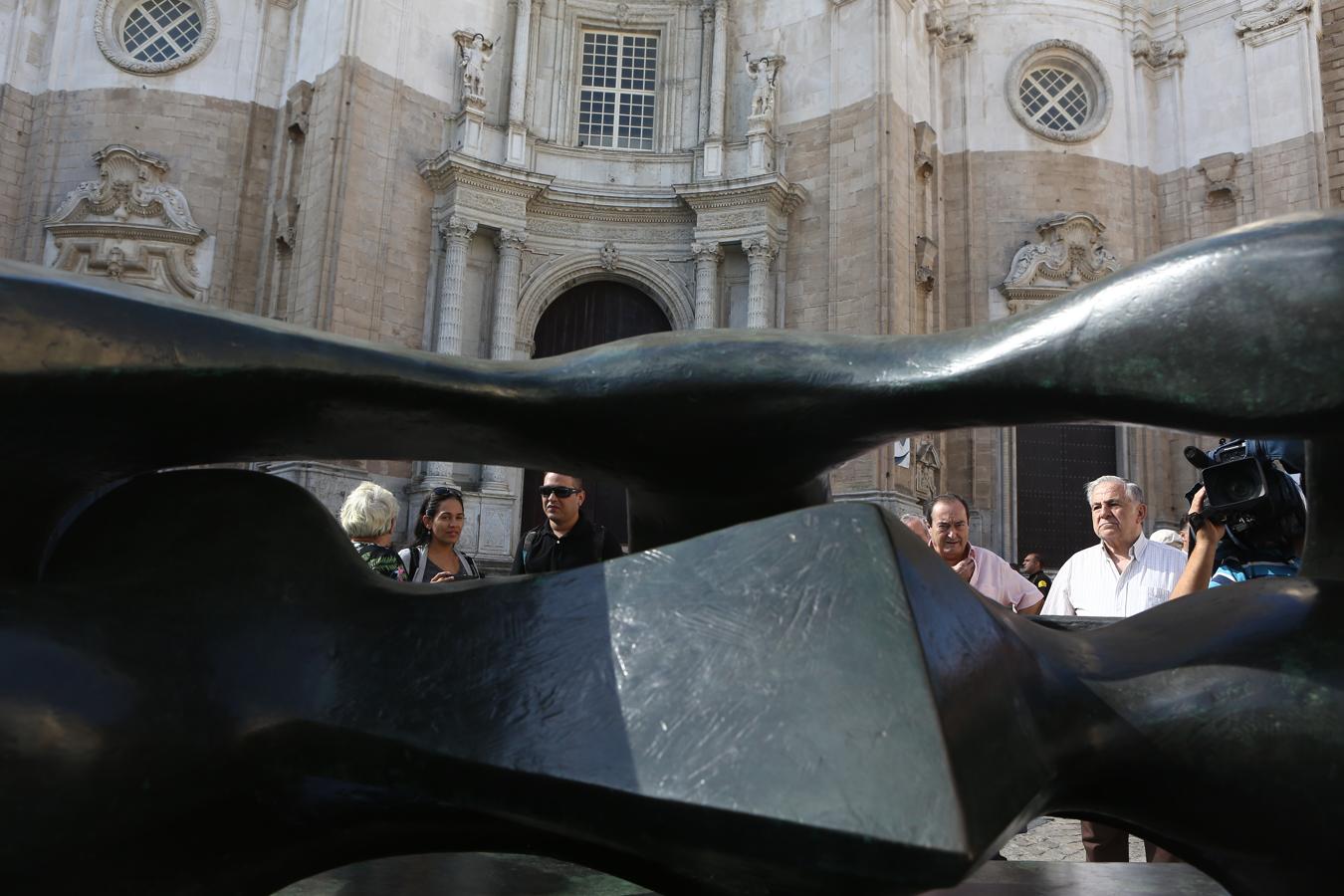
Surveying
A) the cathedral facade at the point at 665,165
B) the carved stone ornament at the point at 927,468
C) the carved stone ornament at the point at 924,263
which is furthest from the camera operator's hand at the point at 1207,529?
the carved stone ornament at the point at 924,263

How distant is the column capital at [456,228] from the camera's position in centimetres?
1364

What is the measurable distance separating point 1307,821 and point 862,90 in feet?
46.0

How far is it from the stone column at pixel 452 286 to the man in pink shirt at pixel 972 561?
396 inches

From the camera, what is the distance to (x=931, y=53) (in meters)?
15.6

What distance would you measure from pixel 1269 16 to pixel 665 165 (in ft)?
30.2

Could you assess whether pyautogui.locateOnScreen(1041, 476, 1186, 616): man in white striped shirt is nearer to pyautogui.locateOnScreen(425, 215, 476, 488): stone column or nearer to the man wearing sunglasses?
the man wearing sunglasses

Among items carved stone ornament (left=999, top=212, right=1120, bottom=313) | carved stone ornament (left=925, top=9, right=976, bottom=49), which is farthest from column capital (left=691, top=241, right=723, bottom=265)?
carved stone ornament (left=925, top=9, right=976, bottom=49)

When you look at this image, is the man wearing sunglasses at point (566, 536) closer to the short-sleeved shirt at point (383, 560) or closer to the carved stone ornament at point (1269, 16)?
the short-sleeved shirt at point (383, 560)

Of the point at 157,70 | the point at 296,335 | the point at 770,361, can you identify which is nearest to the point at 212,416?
the point at 296,335

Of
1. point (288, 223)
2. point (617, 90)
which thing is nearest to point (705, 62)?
point (617, 90)

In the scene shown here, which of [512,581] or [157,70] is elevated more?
[157,70]

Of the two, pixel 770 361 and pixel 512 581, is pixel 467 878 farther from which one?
pixel 770 361

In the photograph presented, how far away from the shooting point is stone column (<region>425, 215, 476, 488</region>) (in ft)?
44.3

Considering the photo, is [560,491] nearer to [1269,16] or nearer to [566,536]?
[566,536]
